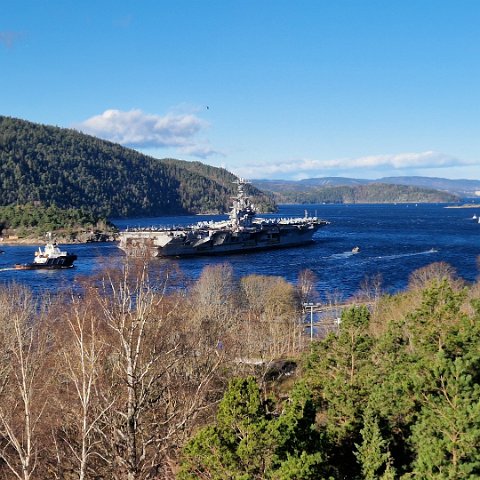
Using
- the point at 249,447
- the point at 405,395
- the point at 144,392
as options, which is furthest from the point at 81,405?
the point at 405,395

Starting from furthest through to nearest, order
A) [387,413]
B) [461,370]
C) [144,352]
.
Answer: [144,352] → [387,413] → [461,370]

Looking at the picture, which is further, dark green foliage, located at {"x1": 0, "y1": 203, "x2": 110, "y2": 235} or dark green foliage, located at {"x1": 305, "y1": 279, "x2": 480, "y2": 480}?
dark green foliage, located at {"x1": 0, "y1": 203, "x2": 110, "y2": 235}

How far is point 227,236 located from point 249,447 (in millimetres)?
83145

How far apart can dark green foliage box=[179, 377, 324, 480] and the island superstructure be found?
67.2 meters

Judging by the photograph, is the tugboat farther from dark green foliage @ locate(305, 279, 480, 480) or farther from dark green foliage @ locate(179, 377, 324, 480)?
A: dark green foliage @ locate(179, 377, 324, 480)

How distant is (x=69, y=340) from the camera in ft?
91.8

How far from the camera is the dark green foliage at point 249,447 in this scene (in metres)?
10.8

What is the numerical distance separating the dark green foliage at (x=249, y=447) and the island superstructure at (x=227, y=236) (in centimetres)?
6718

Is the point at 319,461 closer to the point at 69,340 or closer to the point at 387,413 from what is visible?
the point at 387,413

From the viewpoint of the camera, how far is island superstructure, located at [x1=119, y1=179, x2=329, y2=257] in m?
85.2

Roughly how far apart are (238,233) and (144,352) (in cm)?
7447

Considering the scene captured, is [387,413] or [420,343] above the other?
[420,343]

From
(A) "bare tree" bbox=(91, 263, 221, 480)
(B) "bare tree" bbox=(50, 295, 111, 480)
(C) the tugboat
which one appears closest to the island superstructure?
(C) the tugboat

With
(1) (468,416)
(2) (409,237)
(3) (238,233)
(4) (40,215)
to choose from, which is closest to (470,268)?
(3) (238,233)
